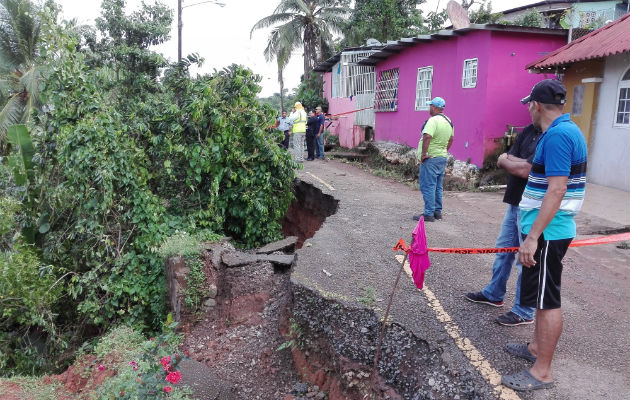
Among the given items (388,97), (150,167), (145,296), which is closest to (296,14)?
(388,97)

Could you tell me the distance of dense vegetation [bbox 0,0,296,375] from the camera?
7.27 meters

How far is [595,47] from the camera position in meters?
10.2

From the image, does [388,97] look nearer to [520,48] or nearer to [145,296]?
[520,48]

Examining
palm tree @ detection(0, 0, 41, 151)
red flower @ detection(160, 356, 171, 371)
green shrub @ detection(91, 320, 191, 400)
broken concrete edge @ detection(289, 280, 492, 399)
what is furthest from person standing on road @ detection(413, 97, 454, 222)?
palm tree @ detection(0, 0, 41, 151)

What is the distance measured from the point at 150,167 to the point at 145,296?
233 cm

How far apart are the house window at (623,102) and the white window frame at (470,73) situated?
11.0ft

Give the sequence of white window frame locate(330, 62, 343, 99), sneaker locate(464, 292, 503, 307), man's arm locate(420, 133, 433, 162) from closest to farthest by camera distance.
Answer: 1. sneaker locate(464, 292, 503, 307)
2. man's arm locate(420, 133, 433, 162)
3. white window frame locate(330, 62, 343, 99)

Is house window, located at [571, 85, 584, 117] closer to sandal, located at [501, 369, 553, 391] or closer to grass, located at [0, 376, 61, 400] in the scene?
sandal, located at [501, 369, 553, 391]

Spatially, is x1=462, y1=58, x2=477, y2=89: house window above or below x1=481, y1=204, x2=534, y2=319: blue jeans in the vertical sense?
above

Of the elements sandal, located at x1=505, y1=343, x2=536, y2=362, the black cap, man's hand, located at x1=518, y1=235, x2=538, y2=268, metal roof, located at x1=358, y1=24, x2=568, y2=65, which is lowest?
sandal, located at x1=505, y1=343, x2=536, y2=362

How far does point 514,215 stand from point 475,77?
9.12m

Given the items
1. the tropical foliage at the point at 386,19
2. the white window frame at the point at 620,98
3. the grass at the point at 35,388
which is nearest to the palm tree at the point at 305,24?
the tropical foliage at the point at 386,19

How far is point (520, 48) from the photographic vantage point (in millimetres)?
12172

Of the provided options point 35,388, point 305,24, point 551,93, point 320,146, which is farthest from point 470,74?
point 305,24
